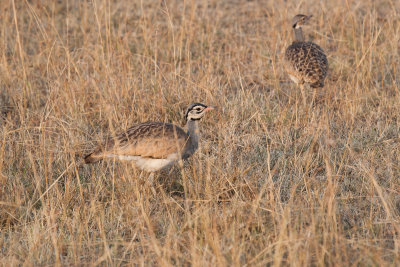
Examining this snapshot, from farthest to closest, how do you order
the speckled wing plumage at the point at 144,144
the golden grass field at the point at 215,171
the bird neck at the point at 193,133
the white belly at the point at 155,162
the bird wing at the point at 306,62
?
the bird wing at the point at 306,62 → the bird neck at the point at 193,133 → the white belly at the point at 155,162 → the speckled wing plumage at the point at 144,144 → the golden grass field at the point at 215,171

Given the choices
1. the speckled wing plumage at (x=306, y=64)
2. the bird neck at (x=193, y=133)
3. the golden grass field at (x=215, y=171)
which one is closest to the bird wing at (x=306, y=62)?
the speckled wing plumage at (x=306, y=64)

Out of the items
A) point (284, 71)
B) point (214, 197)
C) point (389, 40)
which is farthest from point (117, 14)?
point (214, 197)

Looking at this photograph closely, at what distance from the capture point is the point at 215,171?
16.2 feet

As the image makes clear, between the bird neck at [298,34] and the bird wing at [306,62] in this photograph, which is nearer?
the bird wing at [306,62]

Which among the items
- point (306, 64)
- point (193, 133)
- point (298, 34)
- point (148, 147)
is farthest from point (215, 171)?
point (298, 34)

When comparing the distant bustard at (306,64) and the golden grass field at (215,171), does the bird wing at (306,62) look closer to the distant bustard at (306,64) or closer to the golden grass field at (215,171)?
the distant bustard at (306,64)

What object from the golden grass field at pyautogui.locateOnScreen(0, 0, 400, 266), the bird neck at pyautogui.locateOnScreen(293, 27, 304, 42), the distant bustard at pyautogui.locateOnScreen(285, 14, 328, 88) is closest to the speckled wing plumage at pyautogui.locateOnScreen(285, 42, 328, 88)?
the distant bustard at pyautogui.locateOnScreen(285, 14, 328, 88)

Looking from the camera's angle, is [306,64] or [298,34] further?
[298,34]

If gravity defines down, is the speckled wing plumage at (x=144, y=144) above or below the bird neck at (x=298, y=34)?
below

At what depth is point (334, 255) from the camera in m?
3.61

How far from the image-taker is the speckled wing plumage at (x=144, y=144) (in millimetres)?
4707

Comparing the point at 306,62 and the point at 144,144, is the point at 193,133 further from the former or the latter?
the point at 306,62

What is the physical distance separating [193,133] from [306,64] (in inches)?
89.5

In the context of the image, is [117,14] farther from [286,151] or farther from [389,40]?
[286,151]
